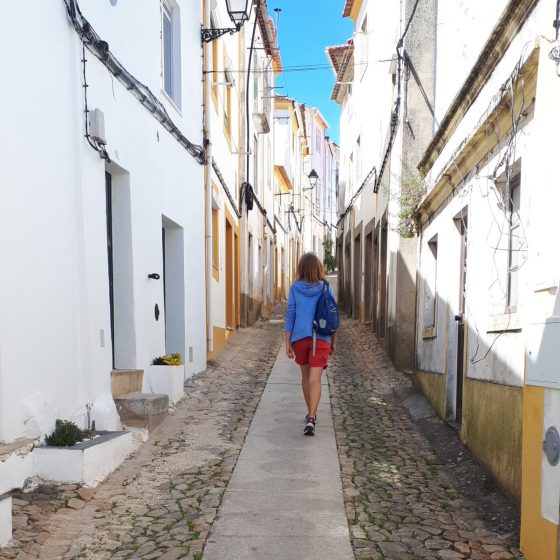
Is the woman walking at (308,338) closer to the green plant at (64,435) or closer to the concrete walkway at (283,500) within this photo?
the concrete walkway at (283,500)

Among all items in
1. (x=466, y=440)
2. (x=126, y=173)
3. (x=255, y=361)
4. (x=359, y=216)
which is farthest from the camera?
(x=359, y=216)

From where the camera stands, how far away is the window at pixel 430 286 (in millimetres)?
6382

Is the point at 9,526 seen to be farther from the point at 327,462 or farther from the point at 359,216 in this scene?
the point at 359,216

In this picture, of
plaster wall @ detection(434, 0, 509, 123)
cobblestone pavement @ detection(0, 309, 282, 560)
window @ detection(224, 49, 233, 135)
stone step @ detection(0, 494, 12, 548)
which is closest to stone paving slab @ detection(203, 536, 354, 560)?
cobblestone pavement @ detection(0, 309, 282, 560)

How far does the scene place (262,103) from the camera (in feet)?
49.7

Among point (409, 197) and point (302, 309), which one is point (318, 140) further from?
point (302, 309)

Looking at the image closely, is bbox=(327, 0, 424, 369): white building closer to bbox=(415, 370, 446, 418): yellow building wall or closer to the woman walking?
bbox=(415, 370, 446, 418): yellow building wall

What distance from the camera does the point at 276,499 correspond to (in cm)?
358

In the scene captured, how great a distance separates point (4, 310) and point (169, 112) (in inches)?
158

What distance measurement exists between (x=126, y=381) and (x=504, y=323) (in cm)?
317

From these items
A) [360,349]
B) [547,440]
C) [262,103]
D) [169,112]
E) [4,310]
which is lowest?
[360,349]

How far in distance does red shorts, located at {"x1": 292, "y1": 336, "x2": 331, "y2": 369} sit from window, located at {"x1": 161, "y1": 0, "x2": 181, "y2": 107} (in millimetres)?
3687

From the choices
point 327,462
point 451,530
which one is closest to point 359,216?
Answer: point 327,462

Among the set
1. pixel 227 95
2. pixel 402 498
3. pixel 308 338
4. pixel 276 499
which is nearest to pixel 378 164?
pixel 227 95
